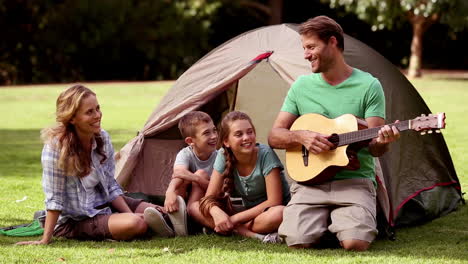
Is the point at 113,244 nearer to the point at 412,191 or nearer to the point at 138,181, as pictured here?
the point at 138,181

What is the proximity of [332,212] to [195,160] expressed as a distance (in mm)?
1161

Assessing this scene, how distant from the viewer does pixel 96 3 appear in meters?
24.6

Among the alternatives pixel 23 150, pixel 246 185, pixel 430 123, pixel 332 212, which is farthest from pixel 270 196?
pixel 23 150

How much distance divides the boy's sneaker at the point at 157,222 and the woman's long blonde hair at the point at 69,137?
0.43m

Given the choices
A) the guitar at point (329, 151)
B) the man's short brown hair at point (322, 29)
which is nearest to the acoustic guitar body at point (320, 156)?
the guitar at point (329, 151)

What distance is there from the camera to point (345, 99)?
15.5 ft

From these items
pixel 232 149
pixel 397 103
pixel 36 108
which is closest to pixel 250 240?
pixel 232 149

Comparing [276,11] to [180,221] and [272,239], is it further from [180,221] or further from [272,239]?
[272,239]

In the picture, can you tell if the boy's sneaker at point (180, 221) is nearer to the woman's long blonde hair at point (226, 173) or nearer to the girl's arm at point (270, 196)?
the woman's long blonde hair at point (226, 173)

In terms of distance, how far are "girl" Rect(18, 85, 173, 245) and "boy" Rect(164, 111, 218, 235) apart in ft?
1.17

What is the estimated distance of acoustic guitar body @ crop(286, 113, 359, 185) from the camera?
4.54m

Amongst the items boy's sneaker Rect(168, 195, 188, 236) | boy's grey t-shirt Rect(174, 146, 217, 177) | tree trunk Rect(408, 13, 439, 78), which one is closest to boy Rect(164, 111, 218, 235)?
boy's grey t-shirt Rect(174, 146, 217, 177)

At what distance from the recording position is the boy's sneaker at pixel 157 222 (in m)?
4.91

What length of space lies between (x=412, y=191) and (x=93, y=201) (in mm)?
2119
